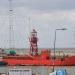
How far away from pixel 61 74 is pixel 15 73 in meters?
6.92

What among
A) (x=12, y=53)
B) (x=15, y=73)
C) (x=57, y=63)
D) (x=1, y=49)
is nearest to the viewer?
(x=15, y=73)

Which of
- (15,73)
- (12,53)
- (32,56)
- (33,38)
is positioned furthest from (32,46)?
(15,73)

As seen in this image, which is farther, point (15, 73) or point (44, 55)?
point (44, 55)

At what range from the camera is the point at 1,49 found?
552 ft

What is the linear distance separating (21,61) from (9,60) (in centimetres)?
335

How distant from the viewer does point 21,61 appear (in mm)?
128125

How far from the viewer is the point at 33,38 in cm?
11244

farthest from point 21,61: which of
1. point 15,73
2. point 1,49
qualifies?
point 15,73

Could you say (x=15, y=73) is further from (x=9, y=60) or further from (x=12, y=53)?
(x=12, y=53)

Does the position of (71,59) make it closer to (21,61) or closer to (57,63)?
(57,63)

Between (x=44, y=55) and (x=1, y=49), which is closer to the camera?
(x=44, y=55)

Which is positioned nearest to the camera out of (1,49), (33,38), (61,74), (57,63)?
(61,74)

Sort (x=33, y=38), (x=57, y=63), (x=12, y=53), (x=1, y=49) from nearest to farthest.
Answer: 1. (x=33, y=38)
2. (x=57, y=63)
3. (x=12, y=53)
4. (x=1, y=49)

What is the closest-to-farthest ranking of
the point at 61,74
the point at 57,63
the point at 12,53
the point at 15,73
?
1. the point at 61,74
2. the point at 15,73
3. the point at 57,63
4. the point at 12,53
